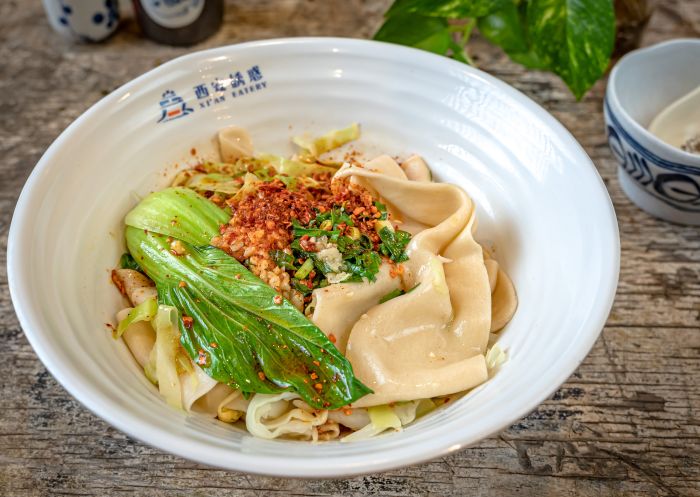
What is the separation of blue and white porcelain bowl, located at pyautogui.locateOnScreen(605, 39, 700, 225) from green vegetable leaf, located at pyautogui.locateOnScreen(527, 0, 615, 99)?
96mm

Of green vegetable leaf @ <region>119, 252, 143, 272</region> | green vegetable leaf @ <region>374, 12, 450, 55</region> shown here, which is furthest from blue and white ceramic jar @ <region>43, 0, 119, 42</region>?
green vegetable leaf @ <region>119, 252, 143, 272</region>

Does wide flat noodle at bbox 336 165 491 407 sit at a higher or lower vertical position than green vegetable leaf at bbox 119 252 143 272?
lower

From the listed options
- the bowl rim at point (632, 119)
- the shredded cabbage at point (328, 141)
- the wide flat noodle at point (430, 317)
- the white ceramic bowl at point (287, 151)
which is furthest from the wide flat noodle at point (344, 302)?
the bowl rim at point (632, 119)

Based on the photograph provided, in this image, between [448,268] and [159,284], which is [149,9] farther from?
[448,268]

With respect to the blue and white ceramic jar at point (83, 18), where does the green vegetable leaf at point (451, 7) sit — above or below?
above

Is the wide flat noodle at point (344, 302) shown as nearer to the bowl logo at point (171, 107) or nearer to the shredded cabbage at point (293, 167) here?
the shredded cabbage at point (293, 167)

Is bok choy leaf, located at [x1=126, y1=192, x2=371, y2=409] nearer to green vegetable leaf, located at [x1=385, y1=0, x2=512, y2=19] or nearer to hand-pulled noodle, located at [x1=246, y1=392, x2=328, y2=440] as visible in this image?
hand-pulled noodle, located at [x1=246, y1=392, x2=328, y2=440]

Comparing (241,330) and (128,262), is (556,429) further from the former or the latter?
(128,262)

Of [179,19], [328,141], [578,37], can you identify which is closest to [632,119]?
[578,37]

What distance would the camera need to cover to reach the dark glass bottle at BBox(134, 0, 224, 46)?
3098 mm

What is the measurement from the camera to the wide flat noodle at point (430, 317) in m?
1.70

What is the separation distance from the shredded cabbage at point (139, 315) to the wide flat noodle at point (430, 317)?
0.54m

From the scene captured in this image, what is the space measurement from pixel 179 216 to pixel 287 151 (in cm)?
59

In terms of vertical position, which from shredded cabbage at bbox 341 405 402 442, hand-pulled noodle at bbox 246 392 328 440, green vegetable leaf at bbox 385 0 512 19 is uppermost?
green vegetable leaf at bbox 385 0 512 19
